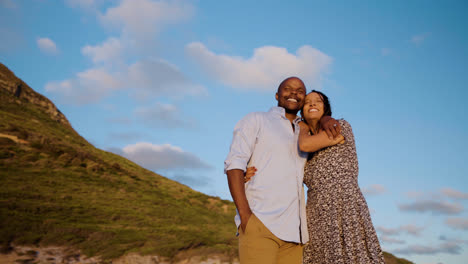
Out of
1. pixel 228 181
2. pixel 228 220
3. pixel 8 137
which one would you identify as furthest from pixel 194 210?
pixel 228 181

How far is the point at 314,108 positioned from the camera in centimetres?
335

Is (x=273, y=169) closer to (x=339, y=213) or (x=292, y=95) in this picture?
(x=339, y=213)

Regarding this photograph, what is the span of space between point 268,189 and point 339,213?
1.96 ft

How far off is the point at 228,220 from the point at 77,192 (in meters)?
7.57

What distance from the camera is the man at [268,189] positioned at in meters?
2.75

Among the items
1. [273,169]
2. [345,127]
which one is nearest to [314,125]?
[345,127]

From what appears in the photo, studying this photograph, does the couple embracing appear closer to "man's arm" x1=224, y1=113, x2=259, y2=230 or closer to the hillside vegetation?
"man's arm" x1=224, y1=113, x2=259, y2=230

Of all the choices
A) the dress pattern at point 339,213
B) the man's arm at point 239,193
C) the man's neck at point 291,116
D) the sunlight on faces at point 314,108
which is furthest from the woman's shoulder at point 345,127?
the man's arm at point 239,193

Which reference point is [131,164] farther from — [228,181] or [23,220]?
[228,181]

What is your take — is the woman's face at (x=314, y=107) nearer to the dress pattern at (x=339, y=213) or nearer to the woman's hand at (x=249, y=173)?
the dress pattern at (x=339, y=213)

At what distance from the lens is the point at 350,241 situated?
2801 mm

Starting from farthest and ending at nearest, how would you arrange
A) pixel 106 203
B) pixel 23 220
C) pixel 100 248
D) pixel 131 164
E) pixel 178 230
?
pixel 131 164 < pixel 106 203 < pixel 178 230 < pixel 23 220 < pixel 100 248

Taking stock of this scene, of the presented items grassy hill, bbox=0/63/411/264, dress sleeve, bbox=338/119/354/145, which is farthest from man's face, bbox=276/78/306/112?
grassy hill, bbox=0/63/411/264

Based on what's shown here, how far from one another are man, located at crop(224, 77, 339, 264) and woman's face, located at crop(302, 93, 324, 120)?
0.69ft
